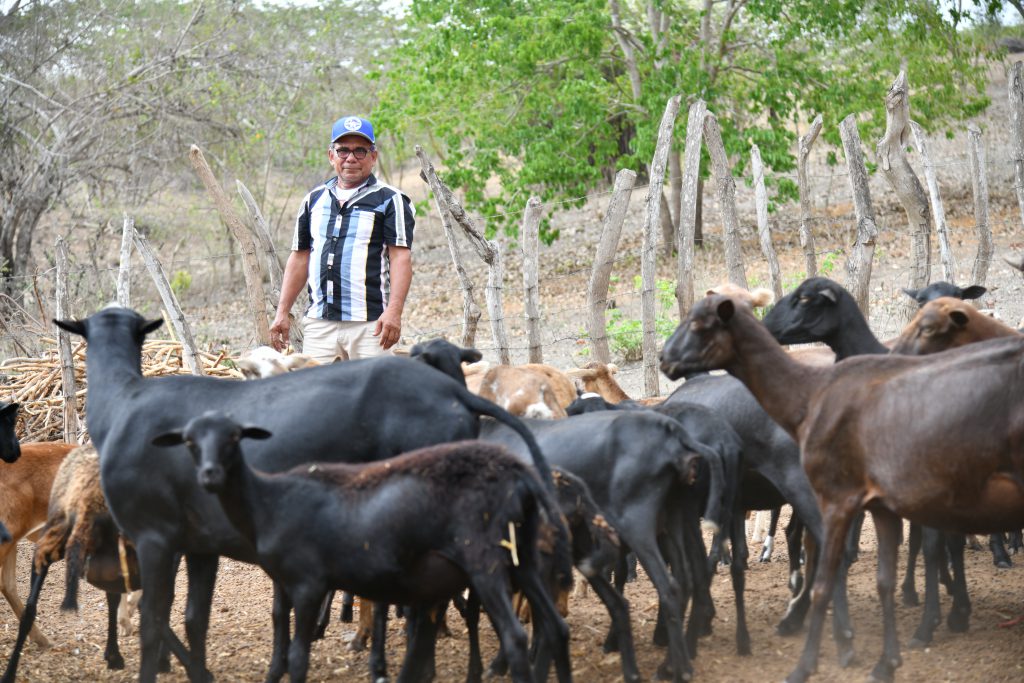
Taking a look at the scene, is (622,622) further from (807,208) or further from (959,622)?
(807,208)

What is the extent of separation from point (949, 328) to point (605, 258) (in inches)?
193

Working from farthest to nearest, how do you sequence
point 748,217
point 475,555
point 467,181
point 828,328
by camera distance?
point 748,217 → point 467,181 → point 828,328 → point 475,555

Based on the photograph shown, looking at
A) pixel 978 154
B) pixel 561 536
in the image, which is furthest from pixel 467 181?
pixel 561 536

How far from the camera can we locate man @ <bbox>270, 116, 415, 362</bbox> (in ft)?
26.8

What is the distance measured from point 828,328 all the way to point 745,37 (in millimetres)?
16523

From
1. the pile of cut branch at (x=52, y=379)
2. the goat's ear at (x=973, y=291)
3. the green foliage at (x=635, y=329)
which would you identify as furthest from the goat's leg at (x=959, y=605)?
the green foliage at (x=635, y=329)

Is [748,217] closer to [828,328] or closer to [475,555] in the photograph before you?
[828,328]

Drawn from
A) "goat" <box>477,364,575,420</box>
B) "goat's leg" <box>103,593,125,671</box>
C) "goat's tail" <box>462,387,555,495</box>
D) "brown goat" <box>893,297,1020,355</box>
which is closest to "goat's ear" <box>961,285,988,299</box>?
"brown goat" <box>893,297,1020,355</box>

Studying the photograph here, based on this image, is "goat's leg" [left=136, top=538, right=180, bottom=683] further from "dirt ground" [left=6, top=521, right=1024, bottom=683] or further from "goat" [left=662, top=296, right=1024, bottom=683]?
"goat" [left=662, top=296, right=1024, bottom=683]

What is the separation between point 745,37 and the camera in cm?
2269

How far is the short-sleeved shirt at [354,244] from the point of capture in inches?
325

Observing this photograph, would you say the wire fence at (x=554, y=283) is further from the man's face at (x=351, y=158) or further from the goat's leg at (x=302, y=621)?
the goat's leg at (x=302, y=621)

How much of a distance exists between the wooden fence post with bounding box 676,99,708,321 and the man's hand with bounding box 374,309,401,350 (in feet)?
13.0

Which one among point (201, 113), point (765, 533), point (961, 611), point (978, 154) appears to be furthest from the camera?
point (201, 113)
